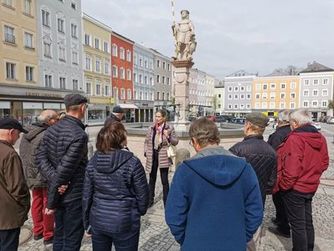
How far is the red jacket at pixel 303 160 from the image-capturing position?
3.38 m

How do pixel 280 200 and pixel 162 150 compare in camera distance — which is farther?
pixel 162 150

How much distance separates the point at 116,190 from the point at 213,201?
99cm

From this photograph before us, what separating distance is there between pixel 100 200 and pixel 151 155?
2749 millimetres

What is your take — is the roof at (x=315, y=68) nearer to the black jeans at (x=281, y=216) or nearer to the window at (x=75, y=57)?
the window at (x=75, y=57)

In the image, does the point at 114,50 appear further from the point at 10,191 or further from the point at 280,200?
the point at 10,191

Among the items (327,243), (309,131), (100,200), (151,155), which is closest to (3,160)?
(100,200)

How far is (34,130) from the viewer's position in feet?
14.0

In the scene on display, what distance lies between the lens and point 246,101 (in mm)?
83812

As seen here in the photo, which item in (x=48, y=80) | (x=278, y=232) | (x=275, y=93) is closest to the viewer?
(x=278, y=232)

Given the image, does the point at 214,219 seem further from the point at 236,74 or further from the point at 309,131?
the point at 236,74

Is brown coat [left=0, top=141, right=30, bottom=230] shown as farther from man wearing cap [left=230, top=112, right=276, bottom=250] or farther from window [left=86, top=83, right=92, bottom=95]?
window [left=86, top=83, right=92, bottom=95]

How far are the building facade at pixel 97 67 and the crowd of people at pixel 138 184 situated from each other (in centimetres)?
3531

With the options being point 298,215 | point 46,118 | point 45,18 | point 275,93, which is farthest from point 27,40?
point 275,93

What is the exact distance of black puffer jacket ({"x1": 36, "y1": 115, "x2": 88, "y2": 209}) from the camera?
302 cm
